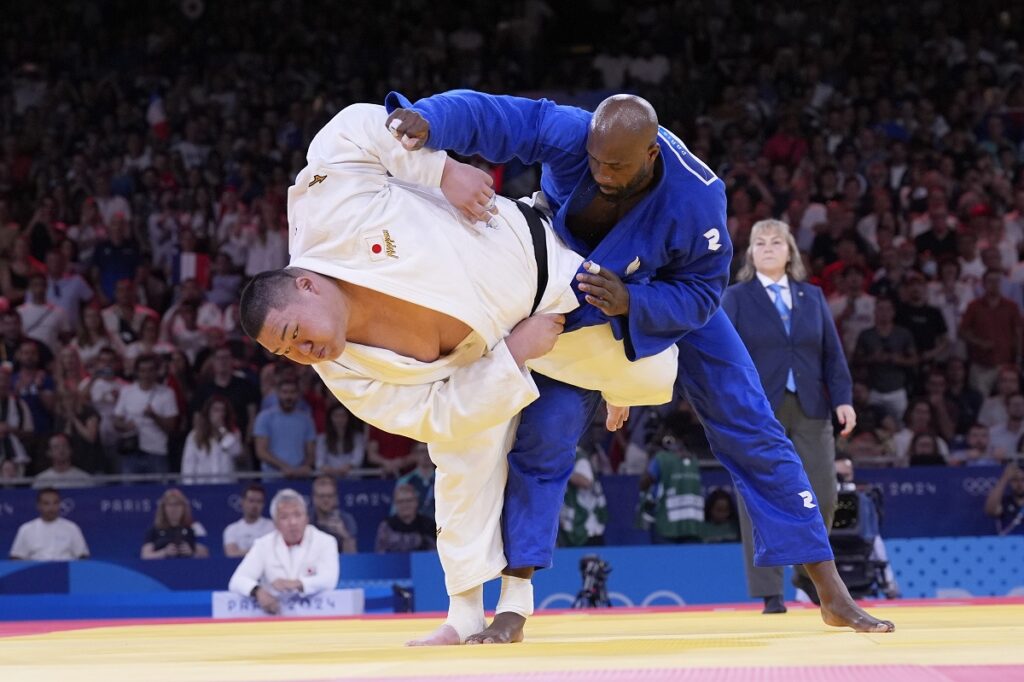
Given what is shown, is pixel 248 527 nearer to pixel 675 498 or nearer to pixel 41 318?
pixel 675 498

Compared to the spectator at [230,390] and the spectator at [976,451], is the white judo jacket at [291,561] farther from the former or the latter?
the spectator at [976,451]

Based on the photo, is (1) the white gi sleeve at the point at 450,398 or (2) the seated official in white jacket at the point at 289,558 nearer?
(1) the white gi sleeve at the point at 450,398

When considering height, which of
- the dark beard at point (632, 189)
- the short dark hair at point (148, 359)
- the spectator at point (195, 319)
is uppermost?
the spectator at point (195, 319)

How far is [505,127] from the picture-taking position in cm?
299

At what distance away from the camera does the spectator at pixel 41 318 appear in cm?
926

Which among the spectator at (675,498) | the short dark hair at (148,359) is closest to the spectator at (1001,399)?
the spectator at (675,498)

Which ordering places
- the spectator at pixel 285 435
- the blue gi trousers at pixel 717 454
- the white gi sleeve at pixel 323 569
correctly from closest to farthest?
the blue gi trousers at pixel 717 454, the white gi sleeve at pixel 323 569, the spectator at pixel 285 435

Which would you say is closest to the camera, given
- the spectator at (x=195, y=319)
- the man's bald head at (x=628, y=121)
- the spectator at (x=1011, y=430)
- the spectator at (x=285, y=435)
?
the man's bald head at (x=628, y=121)

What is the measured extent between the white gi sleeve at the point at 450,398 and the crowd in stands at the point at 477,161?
4446 millimetres

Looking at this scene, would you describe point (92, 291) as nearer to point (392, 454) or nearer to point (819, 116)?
point (392, 454)

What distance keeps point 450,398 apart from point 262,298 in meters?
0.44

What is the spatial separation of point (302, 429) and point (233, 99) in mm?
4871

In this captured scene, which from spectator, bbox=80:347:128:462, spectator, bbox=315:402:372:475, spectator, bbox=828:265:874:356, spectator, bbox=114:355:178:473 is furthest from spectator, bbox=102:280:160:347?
spectator, bbox=828:265:874:356

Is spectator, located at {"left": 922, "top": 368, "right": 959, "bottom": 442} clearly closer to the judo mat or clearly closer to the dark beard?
the judo mat
